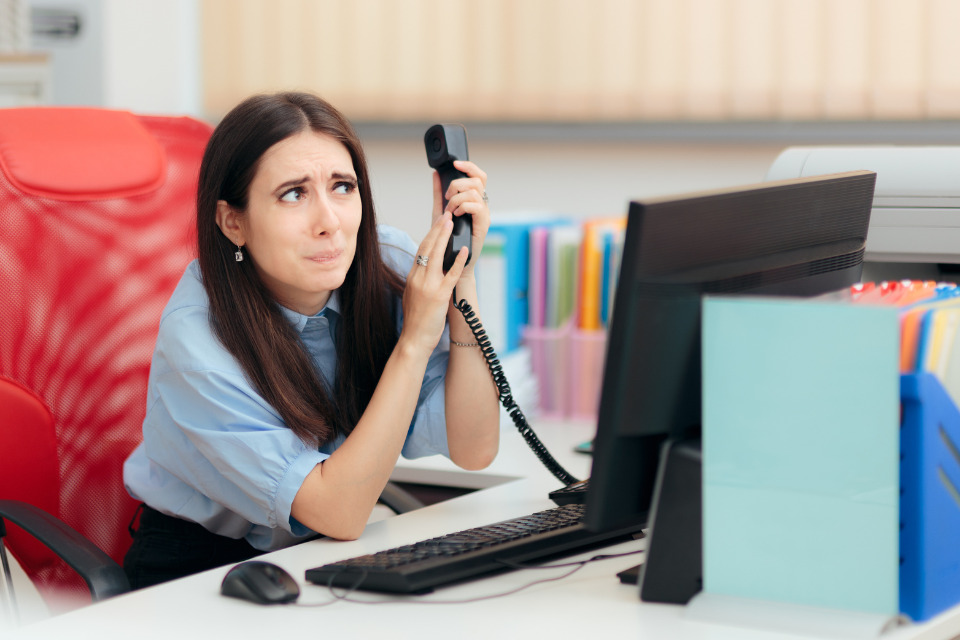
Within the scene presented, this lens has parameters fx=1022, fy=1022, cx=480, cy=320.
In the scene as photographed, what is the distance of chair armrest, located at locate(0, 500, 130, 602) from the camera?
1104 millimetres

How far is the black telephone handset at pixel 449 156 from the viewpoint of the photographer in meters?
1.31

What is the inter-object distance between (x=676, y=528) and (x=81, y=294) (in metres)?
0.91

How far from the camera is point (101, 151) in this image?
56.7 inches

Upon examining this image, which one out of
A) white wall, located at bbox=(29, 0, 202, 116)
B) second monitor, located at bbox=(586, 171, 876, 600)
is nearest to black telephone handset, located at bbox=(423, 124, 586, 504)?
second monitor, located at bbox=(586, 171, 876, 600)

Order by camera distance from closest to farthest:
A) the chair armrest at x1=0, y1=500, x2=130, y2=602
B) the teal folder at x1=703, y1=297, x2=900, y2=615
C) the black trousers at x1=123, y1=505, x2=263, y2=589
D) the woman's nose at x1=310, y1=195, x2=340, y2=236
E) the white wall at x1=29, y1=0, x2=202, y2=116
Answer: the teal folder at x1=703, y1=297, x2=900, y2=615 → the chair armrest at x1=0, y1=500, x2=130, y2=602 → the woman's nose at x1=310, y1=195, x2=340, y2=236 → the black trousers at x1=123, y1=505, x2=263, y2=589 → the white wall at x1=29, y1=0, x2=202, y2=116

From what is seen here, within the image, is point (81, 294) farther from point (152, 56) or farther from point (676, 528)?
point (152, 56)

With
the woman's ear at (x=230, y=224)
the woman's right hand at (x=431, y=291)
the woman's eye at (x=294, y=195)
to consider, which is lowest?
the woman's right hand at (x=431, y=291)

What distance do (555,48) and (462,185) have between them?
1.40 metres

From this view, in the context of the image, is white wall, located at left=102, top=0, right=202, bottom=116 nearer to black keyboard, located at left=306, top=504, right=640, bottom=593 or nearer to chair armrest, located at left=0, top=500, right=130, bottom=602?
chair armrest, located at left=0, top=500, right=130, bottom=602

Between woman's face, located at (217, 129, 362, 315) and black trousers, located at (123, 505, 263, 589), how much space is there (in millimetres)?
360

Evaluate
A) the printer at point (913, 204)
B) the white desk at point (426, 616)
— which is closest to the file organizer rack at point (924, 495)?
the white desk at point (426, 616)

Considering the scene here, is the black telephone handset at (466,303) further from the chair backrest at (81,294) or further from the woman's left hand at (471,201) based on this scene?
the chair backrest at (81,294)

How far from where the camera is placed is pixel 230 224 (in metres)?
1.31

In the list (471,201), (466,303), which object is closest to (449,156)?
(471,201)
